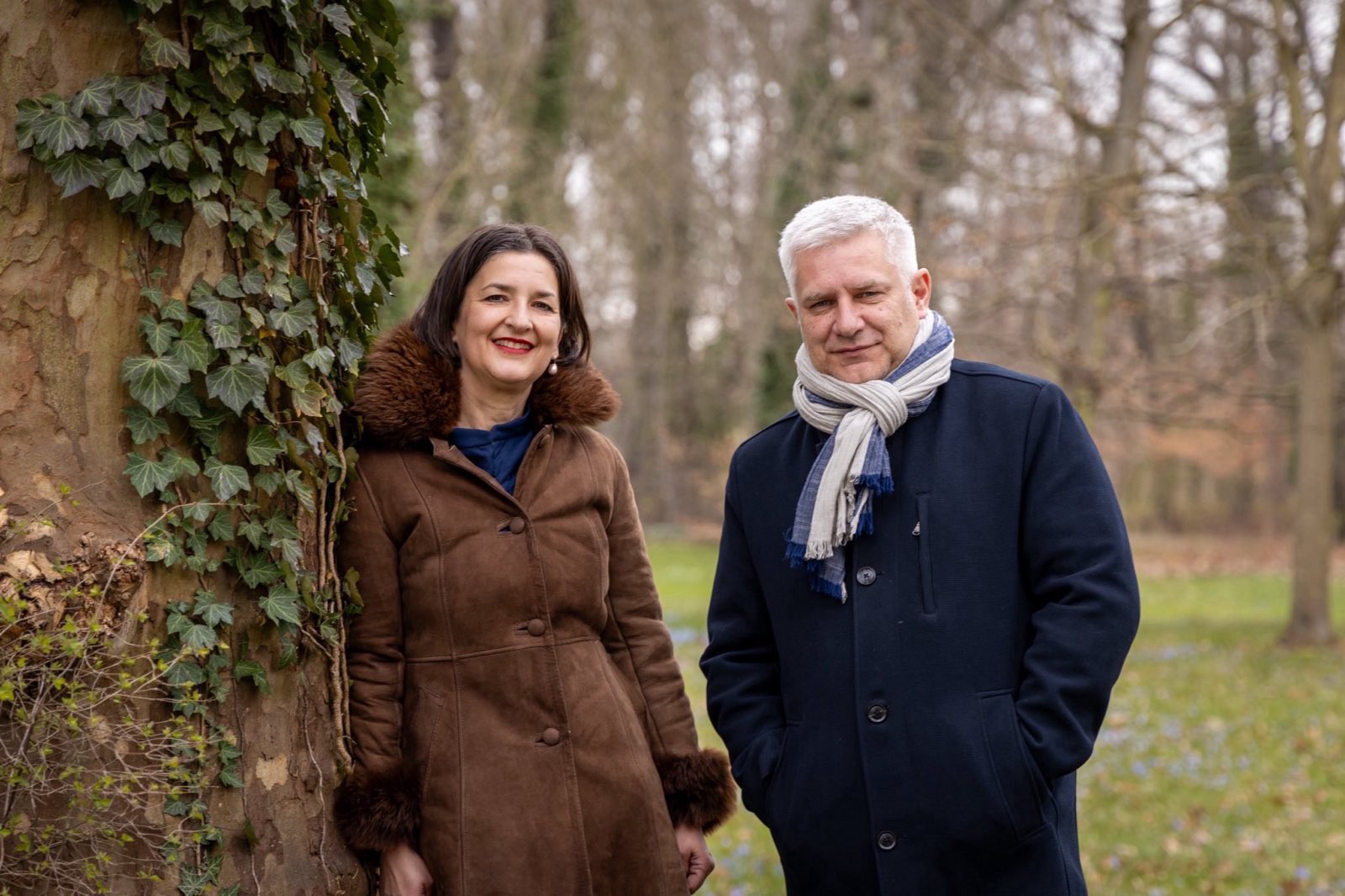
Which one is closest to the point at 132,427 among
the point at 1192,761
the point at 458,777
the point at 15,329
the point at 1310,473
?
the point at 15,329

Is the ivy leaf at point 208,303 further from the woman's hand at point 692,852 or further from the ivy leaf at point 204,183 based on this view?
the woman's hand at point 692,852

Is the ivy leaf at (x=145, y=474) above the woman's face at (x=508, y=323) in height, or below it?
below

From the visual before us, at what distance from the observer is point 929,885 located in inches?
98.8

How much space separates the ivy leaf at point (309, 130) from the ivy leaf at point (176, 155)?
0.25m

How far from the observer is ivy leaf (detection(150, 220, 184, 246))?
237 cm

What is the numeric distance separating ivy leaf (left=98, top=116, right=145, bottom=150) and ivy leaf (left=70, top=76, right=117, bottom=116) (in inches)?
0.9

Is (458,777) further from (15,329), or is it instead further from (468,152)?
(468,152)

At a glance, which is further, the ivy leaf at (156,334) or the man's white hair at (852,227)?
the man's white hair at (852,227)

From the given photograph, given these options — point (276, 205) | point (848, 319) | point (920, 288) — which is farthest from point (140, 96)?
point (920, 288)

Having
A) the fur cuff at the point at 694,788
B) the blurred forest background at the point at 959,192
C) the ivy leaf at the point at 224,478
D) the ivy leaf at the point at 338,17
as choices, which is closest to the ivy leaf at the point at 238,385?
the ivy leaf at the point at 224,478

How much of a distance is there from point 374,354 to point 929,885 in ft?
5.60

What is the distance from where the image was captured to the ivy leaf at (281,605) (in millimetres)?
Result: 2533

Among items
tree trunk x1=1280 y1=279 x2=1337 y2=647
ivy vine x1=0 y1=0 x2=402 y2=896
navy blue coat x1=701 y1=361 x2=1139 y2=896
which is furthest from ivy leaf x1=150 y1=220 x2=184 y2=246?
tree trunk x1=1280 y1=279 x2=1337 y2=647

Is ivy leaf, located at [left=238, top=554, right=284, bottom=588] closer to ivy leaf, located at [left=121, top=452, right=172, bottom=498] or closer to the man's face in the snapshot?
ivy leaf, located at [left=121, top=452, right=172, bottom=498]
